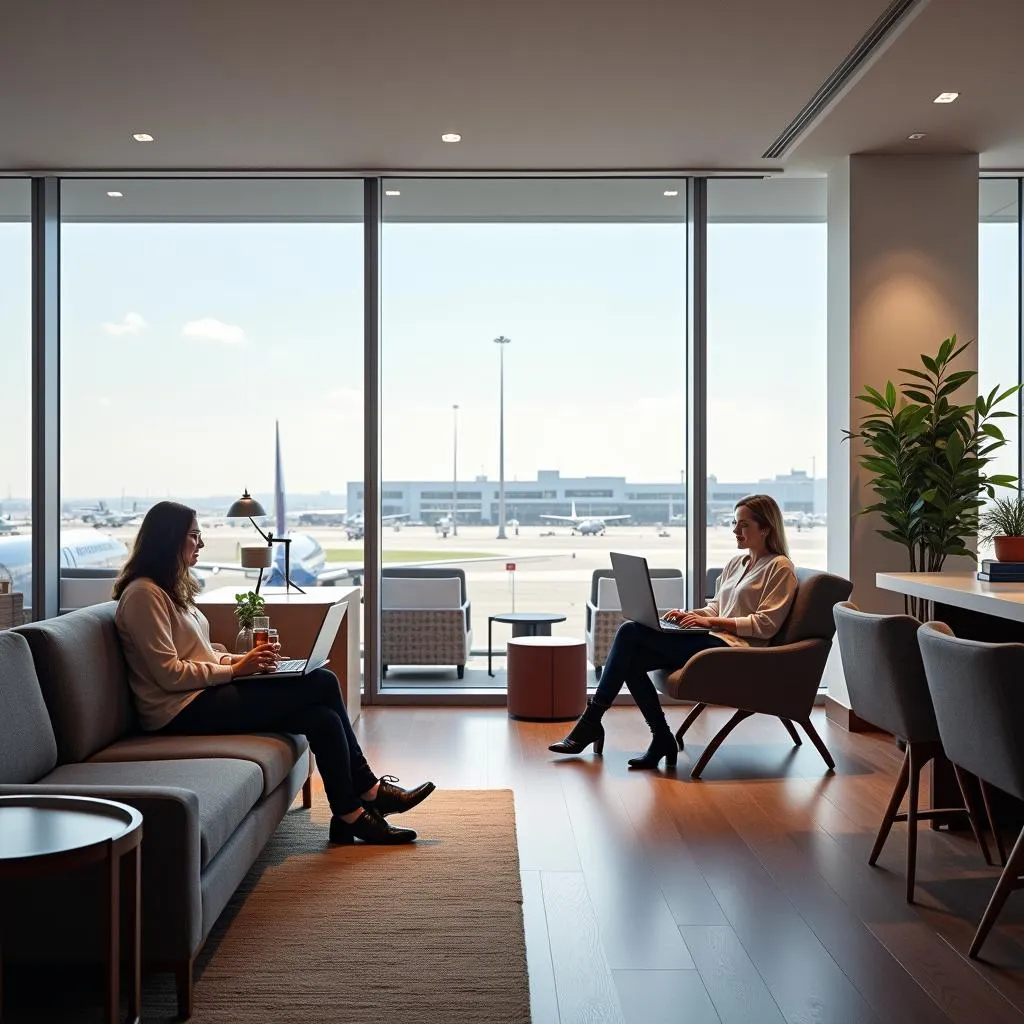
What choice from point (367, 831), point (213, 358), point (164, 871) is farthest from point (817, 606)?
point (213, 358)

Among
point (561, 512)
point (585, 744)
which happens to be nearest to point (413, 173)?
point (561, 512)

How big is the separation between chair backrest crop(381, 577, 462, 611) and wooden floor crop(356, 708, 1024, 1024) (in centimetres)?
137

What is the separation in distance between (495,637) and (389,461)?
4.14ft

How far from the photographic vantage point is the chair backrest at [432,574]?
6.63 m

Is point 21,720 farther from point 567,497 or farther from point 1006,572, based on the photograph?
point 567,497

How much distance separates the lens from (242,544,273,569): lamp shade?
535cm

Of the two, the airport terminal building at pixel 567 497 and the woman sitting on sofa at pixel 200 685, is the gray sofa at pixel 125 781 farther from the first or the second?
the airport terminal building at pixel 567 497

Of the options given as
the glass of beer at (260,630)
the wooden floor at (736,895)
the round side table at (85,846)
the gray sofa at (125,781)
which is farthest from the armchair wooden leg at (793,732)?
the round side table at (85,846)

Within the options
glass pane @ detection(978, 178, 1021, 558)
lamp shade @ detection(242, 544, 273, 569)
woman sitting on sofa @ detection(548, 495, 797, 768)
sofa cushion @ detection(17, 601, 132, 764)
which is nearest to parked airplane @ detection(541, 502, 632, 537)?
woman sitting on sofa @ detection(548, 495, 797, 768)

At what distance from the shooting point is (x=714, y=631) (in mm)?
5055

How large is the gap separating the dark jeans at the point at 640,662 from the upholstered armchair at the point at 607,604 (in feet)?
4.50

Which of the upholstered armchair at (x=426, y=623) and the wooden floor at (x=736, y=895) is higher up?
the upholstered armchair at (x=426, y=623)

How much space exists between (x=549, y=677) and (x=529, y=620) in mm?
491

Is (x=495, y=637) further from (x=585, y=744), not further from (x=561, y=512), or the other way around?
(x=585, y=744)
